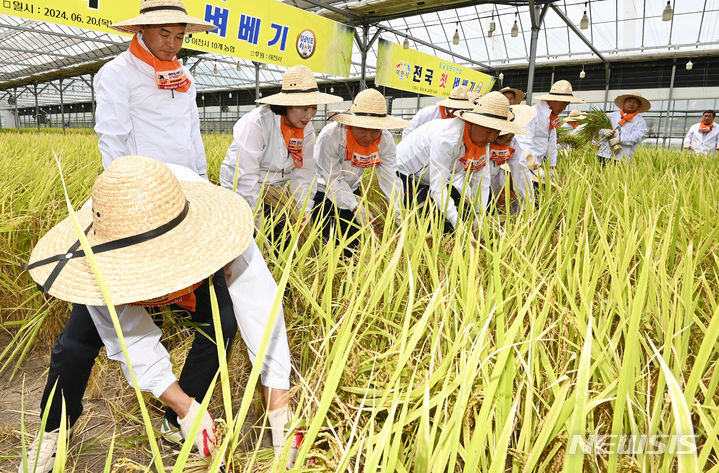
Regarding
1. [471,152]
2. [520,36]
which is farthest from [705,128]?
[520,36]

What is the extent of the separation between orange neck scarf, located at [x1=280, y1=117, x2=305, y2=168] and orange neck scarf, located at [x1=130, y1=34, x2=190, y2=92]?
0.40m

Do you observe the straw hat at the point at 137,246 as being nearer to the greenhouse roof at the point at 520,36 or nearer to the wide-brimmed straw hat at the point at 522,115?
the wide-brimmed straw hat at the point at 522,115

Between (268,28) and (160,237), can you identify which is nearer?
(160,237)

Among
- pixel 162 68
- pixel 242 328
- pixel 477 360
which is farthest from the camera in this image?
pixel 162 68

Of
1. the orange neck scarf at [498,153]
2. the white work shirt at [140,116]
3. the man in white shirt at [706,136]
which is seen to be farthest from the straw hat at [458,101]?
the man in white shirt at [706,136]

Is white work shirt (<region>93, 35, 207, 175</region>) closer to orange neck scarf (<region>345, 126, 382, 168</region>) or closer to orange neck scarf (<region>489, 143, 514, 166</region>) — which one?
orange neck scarf (<region>345, 126, 382, 168</region>)

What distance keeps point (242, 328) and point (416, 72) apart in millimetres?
6443

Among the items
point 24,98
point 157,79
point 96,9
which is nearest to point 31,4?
point 96,9

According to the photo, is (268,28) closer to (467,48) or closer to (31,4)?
(31,4)

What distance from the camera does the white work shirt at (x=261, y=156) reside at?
5.67ft

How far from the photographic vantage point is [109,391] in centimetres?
120

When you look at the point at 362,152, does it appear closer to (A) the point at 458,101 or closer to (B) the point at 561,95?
(A) the point at 458,101

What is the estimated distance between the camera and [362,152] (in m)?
2.03

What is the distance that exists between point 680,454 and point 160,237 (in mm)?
666
